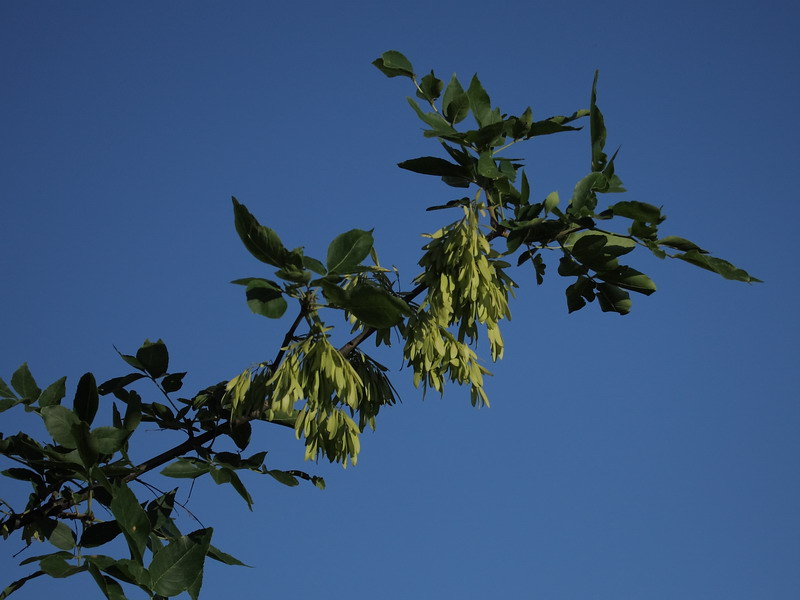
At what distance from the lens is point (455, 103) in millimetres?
1561

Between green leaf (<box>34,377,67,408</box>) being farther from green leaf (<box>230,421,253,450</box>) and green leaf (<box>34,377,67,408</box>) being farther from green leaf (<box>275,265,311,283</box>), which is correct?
green leaf (<box>275,265,311,283</box>)

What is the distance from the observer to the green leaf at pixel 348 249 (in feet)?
4.56

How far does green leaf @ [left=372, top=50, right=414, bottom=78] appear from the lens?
1641mm

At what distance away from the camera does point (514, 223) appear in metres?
1.53

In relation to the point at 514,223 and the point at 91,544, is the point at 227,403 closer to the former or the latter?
the point at 91,544

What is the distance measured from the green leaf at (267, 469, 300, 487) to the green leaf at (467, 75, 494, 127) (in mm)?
675

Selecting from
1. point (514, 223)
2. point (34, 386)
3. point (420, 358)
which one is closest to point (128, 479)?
point (34, 386)

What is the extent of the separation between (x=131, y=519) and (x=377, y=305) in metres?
0.44

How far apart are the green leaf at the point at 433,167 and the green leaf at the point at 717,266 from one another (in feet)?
1.23

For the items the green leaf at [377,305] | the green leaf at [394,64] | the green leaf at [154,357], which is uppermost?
the green leaf at [394,64]

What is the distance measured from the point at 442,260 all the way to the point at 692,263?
0.41 metres

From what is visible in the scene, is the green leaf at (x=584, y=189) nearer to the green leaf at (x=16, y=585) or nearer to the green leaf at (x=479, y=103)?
the green leaf at (x=479, y=103)

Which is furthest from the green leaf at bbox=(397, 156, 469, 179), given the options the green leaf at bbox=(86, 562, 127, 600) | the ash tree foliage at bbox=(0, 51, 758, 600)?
the green leaf at bbox=(86, 562, 127, 600)

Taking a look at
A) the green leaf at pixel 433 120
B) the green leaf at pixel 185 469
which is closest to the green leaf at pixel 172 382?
the green leaf at pixel 185 469
